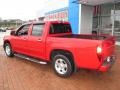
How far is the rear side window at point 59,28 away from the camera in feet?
21.0

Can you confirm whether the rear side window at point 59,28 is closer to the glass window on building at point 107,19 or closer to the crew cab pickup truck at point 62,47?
the crew cab pickup truck at point 62,47

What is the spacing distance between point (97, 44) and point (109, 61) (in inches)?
38.8

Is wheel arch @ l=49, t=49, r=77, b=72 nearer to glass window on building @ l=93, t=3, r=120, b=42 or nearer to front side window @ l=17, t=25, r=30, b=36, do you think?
front side window @ l=17, t=25, r=30, b=36

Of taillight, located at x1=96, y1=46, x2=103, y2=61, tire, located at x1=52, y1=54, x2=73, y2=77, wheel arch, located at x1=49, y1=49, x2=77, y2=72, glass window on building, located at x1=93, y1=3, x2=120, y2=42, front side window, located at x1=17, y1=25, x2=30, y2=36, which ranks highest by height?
glass window on building, located at x1=93, y1=3, x2=120, y2=42

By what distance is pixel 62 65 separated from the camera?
5820mm

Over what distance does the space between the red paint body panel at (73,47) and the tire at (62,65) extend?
30 cm

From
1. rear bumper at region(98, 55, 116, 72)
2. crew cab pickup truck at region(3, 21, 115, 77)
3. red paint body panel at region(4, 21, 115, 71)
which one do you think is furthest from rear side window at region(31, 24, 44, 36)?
rear bumper at region(98, 55, 116, 72)

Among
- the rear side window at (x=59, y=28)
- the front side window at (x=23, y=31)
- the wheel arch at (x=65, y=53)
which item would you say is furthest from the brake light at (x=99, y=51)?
the front side window at (x=23, y=31)

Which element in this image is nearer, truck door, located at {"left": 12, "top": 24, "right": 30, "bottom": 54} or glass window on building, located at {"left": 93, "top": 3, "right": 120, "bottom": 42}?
truck door, located at {"left": 12, "top": 24, "right": 30, "bottom": 54}

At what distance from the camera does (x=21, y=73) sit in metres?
6.23

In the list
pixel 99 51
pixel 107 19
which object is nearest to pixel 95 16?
pixel 107 19

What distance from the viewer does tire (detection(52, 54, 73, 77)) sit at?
555 centimetres

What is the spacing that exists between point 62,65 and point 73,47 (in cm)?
87

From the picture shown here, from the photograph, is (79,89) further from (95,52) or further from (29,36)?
(29,36)
